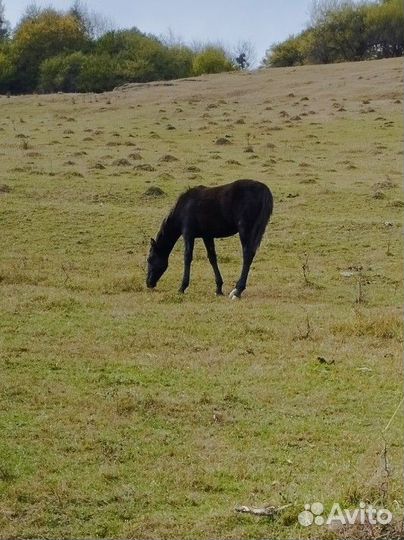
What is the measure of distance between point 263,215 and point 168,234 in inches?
80.2

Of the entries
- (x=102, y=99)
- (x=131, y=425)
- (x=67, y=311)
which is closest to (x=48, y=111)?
(x=102, y=99)

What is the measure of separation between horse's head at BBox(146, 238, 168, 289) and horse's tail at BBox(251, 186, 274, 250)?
176 centimetres

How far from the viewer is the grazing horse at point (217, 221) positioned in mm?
13352

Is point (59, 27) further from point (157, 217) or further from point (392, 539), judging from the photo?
point (392, 539)

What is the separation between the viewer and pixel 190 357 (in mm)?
9594

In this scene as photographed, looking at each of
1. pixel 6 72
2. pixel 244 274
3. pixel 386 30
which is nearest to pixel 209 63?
pixel 386 30

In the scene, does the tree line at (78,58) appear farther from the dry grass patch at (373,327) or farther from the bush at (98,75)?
the dry grass patch at (373,327)

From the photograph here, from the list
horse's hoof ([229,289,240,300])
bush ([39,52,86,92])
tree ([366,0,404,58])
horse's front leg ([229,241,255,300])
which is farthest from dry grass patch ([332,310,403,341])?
tree ([366,0,404,58])

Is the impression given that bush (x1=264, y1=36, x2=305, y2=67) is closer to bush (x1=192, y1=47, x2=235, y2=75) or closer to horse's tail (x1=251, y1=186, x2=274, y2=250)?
bush (x1=192, y1=47, x2=235, y2=75)

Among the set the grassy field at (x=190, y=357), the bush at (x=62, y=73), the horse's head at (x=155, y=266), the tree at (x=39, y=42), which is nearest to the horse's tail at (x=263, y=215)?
the grassy field at (x=190, y=357)

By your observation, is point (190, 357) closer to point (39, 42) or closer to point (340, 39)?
point (39, 42)

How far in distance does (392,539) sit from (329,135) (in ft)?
98.2

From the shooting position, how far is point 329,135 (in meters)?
33.6

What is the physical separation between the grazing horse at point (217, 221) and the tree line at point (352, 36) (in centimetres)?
6415
